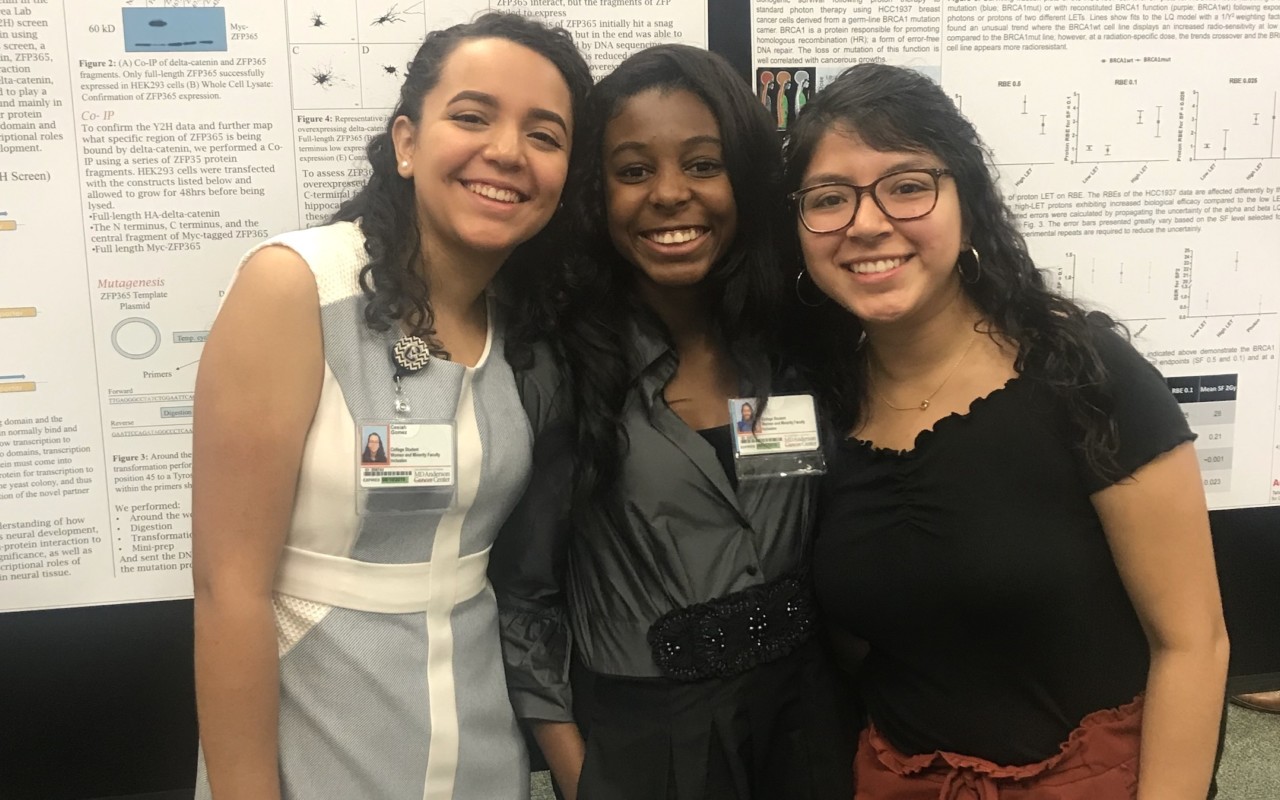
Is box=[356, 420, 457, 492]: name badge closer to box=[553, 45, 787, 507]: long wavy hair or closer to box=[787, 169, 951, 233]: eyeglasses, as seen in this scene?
box=[553, 45, 787, 507]: long wavy hair

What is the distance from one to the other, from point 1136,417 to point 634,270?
82 cm

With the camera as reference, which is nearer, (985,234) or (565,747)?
(985,234)

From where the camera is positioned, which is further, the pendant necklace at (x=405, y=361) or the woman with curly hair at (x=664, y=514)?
the woman with curly hair at (x=664, y=514)

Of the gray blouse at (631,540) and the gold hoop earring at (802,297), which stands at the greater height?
the gold hoop earring at (802,297)

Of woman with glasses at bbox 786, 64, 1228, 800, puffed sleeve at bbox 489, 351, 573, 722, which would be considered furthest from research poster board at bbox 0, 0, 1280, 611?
puffed sleeve at bbox 489, 351, 573, 722

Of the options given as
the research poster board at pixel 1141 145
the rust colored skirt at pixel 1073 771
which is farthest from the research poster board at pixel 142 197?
the rust colored skirt at pixel 1073 771

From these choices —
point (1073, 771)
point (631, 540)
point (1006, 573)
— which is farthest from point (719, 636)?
point (1073, 771)

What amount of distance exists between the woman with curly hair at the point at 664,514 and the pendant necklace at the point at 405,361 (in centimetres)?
23

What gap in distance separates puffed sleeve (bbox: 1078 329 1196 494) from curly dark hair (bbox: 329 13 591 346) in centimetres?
91

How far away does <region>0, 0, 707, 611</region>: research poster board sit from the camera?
1535mm

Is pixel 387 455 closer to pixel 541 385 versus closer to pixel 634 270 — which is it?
pixel 541 385

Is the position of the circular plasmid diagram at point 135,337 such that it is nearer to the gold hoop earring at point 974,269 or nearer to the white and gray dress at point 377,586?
the white and gray dress at point 377,586

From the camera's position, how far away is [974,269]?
4.23ft

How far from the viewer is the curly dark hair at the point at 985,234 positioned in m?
1.15
